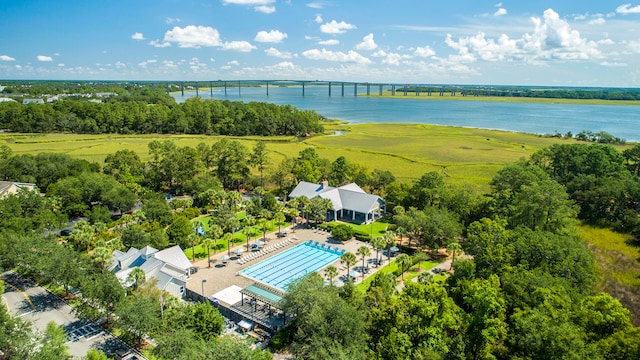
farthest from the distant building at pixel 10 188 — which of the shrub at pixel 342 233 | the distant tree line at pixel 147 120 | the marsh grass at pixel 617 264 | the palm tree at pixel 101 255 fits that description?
the distant tree line at pixel 147 120

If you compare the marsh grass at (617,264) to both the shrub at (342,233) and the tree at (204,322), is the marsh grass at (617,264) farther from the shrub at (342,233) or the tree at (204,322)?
the tree at (204,322)

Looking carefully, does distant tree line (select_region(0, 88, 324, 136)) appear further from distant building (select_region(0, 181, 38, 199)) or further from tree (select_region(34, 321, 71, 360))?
tree (select_region(34, 321, 71, 360))

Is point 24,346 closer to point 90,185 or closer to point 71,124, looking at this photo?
point 90,185

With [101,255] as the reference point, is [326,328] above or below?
below

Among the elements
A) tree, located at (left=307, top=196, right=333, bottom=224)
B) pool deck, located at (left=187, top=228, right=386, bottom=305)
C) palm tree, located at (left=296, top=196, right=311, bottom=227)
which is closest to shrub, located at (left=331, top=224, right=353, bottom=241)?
pool deck, located at (left=187, top=228, right=386, bottom=305)

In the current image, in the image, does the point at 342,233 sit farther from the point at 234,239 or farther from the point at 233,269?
the point at 233,269

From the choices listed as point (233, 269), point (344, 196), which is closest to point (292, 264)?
point (233, 269)
